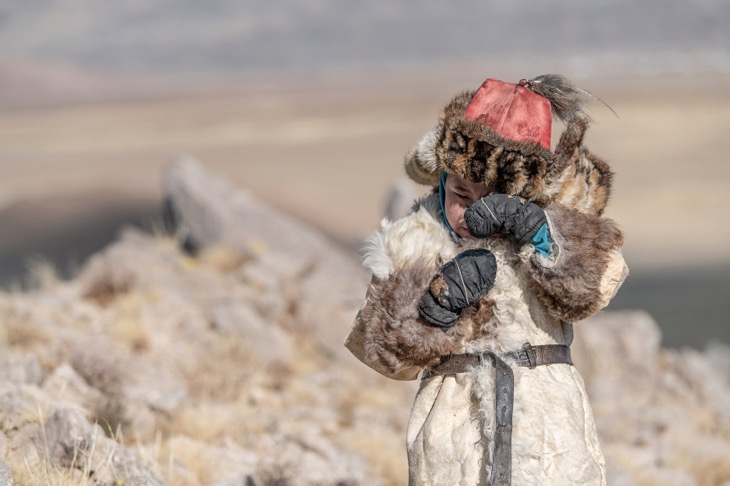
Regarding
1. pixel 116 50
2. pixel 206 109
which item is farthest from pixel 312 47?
pixel 206 109

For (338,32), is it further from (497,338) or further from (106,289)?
(497,338)

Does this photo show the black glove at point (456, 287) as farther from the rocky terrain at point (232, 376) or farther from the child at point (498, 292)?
the rocky terrain at point (232, 376)

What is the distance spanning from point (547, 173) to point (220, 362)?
455cm

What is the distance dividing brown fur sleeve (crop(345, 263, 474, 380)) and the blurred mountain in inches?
3734

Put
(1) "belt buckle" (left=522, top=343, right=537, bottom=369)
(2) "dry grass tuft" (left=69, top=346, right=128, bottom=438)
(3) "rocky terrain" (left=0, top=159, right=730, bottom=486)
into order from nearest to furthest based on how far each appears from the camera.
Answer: (1) "belt buckle" (left=522, top=343, right=537, bottom=369) → (3) "rocky terrain" (left=0, top=159, right=730, bottom=486) → (2) "dry grass tuft" (left=69, top=346, right=128, bottom=438)

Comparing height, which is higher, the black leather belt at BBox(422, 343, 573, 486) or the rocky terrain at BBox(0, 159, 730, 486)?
the black leather belt at BBox(422, 343, 573, 486)

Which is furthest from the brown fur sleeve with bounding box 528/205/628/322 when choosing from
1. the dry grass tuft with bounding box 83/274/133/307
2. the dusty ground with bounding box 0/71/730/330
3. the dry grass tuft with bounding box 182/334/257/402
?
the dry grass tuft with bounding box 83/274/133/307

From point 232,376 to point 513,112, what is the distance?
14.0 ft

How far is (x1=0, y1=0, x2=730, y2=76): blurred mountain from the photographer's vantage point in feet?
348

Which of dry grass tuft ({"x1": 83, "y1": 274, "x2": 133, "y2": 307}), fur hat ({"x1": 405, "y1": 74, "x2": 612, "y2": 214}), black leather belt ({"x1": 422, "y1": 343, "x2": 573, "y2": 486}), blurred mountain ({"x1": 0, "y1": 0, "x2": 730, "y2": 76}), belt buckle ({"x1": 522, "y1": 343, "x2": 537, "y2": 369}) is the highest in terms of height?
fur hat ({"x1": 405, "y1": 74, "x2": 612, "y2": 214})

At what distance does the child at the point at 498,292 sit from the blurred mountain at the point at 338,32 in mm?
94644

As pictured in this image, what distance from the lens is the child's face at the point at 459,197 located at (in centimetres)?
304


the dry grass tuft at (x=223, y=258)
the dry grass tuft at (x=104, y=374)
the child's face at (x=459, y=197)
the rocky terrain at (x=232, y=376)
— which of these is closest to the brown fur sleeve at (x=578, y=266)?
the child's face at (x=459, y=197)

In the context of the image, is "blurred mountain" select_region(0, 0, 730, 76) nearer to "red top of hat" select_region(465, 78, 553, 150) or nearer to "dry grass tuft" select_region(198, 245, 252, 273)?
"dry grass tuft" select_region(198, 245, 252, 273)
